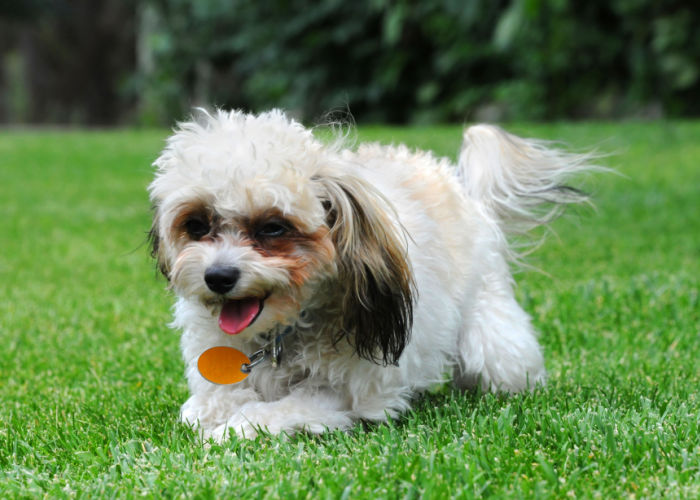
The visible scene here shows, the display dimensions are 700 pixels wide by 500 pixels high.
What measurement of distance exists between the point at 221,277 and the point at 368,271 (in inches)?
19.1

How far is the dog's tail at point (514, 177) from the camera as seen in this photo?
418 cm

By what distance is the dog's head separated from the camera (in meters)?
2.89

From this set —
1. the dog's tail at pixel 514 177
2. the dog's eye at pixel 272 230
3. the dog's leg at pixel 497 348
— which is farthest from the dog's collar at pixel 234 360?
the dog's tail at pixel 514 177

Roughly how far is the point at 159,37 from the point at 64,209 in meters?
17.1

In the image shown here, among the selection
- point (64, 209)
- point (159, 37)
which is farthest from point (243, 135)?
point (159, 37)

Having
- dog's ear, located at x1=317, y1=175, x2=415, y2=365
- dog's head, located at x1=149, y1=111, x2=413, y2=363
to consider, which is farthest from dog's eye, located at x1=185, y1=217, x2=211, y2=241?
dog's ear, located at x1=317, y1=175, x2=415, y2=365

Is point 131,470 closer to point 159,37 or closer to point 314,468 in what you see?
point 314,468

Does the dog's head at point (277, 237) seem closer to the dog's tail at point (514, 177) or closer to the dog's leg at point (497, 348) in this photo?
the dog's leg at point (497, 348)

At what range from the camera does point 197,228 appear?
3047mm

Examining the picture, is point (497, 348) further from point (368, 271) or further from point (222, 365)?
point (222, 365)

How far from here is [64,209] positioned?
33.1ft

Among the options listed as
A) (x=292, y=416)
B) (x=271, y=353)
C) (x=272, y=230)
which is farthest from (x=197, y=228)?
(x=292, y=416)

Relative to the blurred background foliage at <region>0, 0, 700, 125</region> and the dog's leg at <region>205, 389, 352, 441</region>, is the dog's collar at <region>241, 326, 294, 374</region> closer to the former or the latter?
the dog's leg at <region>205, 389, 352, 441</region>

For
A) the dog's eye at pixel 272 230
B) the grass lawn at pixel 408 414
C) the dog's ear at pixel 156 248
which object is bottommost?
the grass lawn at pixel 408 414
